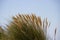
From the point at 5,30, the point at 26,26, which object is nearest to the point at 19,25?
the point at 26,26

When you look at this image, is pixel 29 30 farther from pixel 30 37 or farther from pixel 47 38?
pixel 47 38

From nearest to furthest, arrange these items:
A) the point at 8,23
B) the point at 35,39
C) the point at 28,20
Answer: the point at 35,39, the point at 28,20, the point at 8,23

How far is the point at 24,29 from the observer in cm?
230

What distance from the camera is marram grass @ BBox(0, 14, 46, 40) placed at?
7.40 feet

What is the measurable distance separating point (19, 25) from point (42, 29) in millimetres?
320

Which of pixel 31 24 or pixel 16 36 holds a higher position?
pixel 31 24

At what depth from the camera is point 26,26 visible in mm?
2322

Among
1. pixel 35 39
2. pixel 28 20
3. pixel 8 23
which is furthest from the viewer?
pixel 8 23

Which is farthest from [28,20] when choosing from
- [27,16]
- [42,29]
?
[42,29]

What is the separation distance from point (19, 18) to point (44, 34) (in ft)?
1.41

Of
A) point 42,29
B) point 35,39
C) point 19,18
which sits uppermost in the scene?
point 19,18

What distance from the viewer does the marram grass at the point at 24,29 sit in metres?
2.26

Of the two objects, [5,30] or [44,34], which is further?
[5,30]

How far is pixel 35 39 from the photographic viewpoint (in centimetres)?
221
